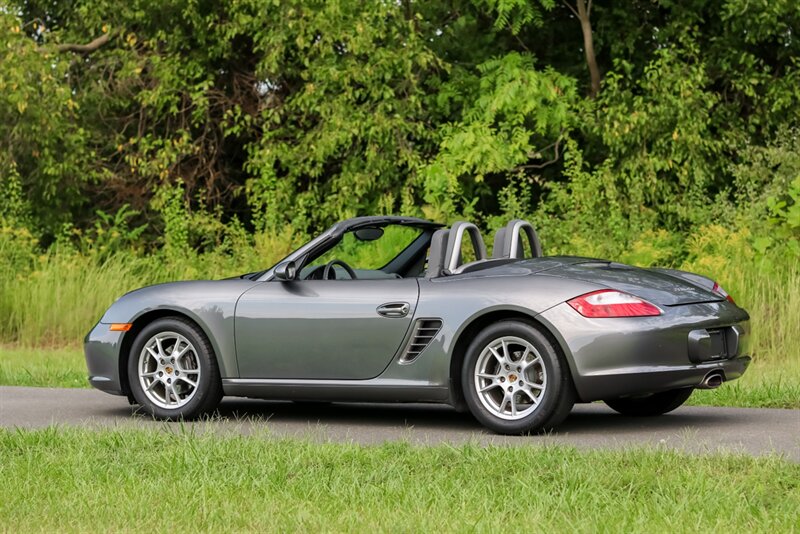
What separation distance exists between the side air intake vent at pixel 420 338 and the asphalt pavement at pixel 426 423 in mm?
485

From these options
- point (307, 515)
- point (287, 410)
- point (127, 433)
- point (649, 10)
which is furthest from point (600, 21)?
point (307, 515)

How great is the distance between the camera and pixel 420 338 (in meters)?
8.34

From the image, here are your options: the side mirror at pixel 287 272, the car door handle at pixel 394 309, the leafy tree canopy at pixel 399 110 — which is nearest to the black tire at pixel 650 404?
the car door handle at pixel 394 309

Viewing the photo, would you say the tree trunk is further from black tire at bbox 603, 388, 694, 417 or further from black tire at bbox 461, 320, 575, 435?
black tire at bbox 461, 320, 575, 435

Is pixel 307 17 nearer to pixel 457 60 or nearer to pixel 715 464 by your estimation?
pixel 457 60

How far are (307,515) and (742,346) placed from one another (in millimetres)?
3987

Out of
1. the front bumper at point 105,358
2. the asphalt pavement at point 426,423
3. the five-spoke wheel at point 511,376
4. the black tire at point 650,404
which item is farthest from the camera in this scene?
the front bumper at point 105,358

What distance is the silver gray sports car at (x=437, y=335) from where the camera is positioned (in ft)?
25.7

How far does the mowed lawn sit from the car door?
2788 mm

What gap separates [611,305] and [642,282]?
0.44 m

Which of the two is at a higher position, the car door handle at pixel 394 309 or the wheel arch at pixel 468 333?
the car door handle at pixel 394 309

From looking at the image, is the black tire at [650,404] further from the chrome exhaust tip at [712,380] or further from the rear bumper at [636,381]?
the rear bumper at [636,381]

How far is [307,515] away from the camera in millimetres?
5289

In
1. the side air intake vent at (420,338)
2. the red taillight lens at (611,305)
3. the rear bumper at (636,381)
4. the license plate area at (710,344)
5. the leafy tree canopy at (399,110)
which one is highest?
the leafy tree canopy at (399,110)
